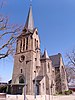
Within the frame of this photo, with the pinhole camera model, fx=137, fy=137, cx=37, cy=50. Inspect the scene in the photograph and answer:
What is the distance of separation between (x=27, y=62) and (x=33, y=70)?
3706mm

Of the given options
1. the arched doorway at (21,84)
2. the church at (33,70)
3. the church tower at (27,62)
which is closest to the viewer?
the church at (33,70)

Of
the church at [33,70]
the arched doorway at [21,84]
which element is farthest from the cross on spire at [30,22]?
the arched doorway at [21,84]

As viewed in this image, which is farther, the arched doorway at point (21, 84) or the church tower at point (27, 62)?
the arched doorway at point (21, 84)

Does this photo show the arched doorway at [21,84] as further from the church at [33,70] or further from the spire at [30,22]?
the spire at [30,22]

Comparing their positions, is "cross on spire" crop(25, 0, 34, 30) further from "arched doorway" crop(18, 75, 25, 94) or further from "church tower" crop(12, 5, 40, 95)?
"arched doorway" crop(18, 75, 25, 94)

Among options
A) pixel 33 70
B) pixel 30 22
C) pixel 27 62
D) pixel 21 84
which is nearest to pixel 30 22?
pixel 30 22

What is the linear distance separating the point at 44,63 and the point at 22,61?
7.65 metres

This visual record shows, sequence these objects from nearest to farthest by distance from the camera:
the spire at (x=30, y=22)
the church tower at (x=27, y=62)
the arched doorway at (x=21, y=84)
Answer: the church tower at (x=27, y=62) < the arched doorway at (x=21, y=84) < the spire at (x=30, y=22)

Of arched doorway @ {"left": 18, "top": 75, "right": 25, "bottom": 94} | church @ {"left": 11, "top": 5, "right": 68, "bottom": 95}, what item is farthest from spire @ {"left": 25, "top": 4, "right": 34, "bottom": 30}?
arched doorway @ {"left": 18, "top": 75, "right": 25, "bottom": 94}

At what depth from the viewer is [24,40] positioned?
2015 inches

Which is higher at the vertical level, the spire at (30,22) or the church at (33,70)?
the spire at (30,22)

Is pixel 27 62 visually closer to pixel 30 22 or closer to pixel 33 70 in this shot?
pixel 33 70

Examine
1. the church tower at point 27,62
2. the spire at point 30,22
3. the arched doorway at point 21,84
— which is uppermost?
the spire at point 30,22

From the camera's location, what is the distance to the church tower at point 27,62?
43094 mm
